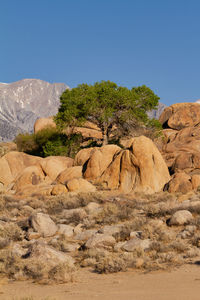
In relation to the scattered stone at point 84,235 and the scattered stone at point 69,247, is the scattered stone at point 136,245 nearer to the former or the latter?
the scattered stone at point 69,247

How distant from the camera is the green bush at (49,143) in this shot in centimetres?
3644

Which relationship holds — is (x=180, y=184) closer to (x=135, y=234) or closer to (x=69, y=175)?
(x=69, y=175)

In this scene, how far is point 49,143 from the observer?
37.1 meters

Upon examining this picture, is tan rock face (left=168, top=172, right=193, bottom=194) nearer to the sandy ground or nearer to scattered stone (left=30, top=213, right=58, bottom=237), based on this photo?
scattered stone (left=30, top=213, right=58, bottom=237)

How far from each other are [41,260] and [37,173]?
766 inches

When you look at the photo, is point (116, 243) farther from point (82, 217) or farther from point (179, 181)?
point (179, 181)

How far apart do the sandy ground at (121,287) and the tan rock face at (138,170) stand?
15098 mm

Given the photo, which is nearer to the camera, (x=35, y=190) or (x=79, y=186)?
(x=79, y=186)

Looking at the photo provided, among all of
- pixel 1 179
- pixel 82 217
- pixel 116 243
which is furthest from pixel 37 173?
pixel 116 243

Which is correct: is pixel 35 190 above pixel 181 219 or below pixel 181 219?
above

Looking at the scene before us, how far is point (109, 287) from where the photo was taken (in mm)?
7086

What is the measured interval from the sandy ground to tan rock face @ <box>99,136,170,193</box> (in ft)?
49.5

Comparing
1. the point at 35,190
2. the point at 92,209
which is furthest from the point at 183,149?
the point at 92,209

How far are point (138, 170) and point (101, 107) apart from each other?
14.2 m
